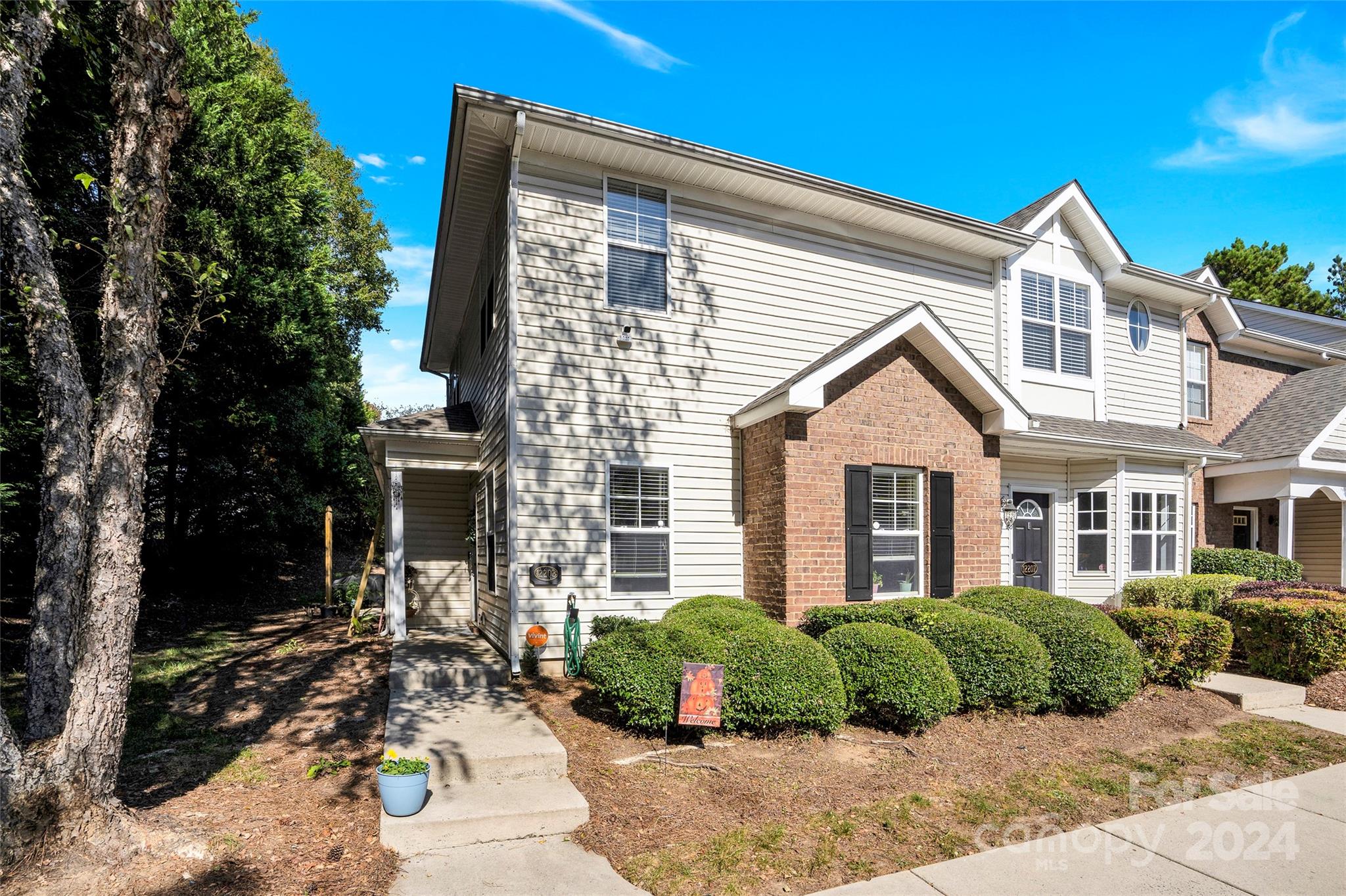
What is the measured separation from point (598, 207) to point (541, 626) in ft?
17.0

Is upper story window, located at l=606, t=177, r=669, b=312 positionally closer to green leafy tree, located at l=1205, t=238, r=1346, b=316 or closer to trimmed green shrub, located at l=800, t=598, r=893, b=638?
trimmed green shrub, located at l=800, t=598, r=893, b=638

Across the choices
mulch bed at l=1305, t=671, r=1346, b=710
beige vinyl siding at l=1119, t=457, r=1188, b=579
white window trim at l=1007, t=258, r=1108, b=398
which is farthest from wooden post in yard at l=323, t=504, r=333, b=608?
mulch bed at l=1305, t=671, r=1346, b=710

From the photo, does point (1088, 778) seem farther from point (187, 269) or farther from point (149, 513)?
point (149, 513)

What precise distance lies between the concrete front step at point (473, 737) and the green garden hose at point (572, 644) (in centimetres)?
90

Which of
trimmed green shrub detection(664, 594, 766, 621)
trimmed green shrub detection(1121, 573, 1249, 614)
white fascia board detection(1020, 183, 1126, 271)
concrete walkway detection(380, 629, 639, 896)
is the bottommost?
concrete walkway detection(380, 629, 639, 896)

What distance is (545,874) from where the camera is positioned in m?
4.27

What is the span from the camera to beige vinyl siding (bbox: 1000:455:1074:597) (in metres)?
12.3

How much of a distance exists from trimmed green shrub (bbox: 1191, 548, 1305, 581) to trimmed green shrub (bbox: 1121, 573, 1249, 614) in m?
1.94

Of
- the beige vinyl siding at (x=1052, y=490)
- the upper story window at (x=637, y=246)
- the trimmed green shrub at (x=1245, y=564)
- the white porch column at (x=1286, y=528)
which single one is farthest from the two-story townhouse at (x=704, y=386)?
the white porch column at (x=1286, y=528)

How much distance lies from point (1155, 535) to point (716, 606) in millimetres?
9946

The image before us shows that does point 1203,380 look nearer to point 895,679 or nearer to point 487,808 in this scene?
point 895,679

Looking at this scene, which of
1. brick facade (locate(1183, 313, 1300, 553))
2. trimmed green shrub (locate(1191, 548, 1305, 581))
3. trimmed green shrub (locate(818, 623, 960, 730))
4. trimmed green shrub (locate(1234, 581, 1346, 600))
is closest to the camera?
trimmed green shrub (locate(818, 623, 960, 730))

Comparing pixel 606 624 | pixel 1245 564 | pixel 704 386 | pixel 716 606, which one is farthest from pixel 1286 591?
pixel 606 624

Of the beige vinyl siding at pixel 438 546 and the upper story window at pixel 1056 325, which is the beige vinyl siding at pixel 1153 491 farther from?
the beige vinyl siding at pixel 438 546
